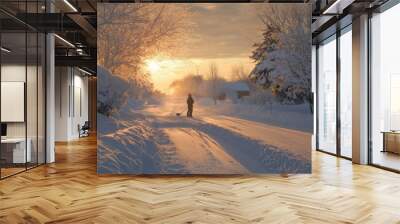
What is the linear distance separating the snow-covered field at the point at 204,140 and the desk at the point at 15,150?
1.66 metres

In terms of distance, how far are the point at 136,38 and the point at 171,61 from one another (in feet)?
2.43

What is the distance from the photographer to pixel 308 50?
6695 mm

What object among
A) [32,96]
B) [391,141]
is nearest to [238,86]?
[391,141]

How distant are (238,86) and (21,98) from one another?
4145 mm

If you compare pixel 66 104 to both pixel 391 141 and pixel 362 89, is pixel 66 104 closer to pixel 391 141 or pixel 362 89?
pixel 362 89

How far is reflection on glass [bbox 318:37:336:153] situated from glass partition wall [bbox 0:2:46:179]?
7.48m

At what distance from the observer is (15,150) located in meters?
7.09

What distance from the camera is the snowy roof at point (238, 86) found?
675cm

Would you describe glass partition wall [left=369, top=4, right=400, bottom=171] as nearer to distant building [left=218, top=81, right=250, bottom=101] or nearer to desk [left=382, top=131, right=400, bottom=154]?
desk [left=382, top=131, right=400, bottom=154]

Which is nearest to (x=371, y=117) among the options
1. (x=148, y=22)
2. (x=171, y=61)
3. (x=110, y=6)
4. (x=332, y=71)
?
(x=332, y=71)

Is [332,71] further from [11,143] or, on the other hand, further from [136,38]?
[11,143]

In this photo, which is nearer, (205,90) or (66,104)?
(205,90)

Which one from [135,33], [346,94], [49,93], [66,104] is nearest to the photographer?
[135,33]

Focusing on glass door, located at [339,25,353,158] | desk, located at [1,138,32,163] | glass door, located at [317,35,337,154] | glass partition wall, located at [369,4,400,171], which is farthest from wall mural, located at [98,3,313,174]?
glass door, located at [317,35,337,154]
